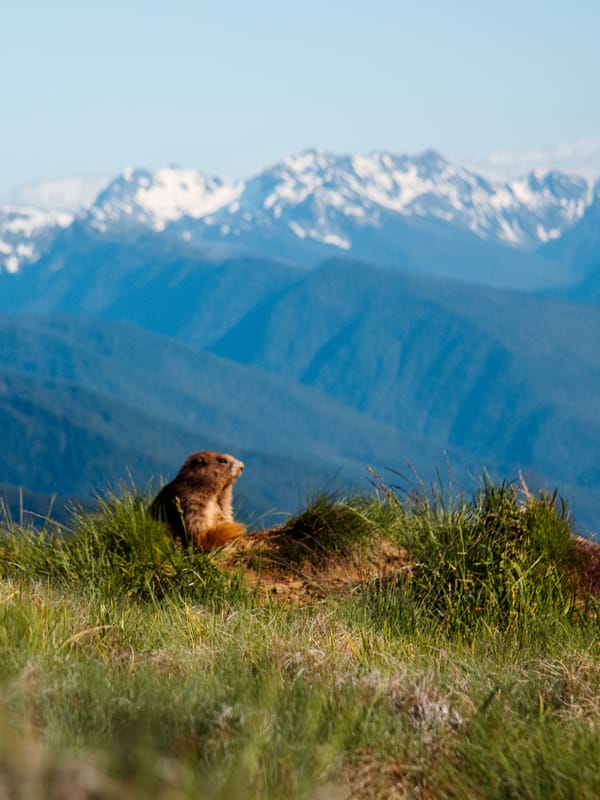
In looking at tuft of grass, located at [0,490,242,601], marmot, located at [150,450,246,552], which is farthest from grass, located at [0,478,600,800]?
marmot, located at [150,450,246,552]

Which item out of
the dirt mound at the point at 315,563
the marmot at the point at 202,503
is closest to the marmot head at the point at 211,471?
the marmot at the point at 202,503

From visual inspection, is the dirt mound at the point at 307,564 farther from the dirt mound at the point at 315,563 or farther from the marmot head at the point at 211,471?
the marmot head at the point at 211,471

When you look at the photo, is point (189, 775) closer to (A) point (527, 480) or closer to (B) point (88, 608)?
(B) point (88, 608)

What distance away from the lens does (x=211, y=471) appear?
10695mm

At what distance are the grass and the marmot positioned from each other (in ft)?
1.63

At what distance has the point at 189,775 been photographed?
3.25 m

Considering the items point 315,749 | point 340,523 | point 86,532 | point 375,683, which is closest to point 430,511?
point 340,523

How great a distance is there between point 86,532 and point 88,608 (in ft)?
7.50

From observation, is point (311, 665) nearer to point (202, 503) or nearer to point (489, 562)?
point (489, 562)

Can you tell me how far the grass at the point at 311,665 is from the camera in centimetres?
396

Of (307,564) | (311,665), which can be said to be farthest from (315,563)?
(311,665)

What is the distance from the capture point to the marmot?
10.0 meters

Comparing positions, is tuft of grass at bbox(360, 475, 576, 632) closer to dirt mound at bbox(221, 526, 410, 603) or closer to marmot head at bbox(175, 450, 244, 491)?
dirt mound at bbox(221, 526, 410, 603)

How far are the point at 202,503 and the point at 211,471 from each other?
1.59 feet
